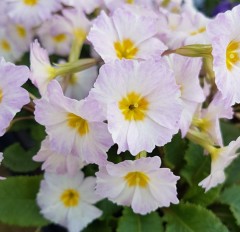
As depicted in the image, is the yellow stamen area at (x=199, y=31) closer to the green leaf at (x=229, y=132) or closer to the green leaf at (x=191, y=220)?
the green leaf at (x=229, y=132)

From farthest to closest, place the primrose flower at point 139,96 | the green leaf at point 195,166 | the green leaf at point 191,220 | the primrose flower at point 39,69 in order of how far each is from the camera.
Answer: the green leaf at point 195,166 → the green leaf at point 191,220 → the primrose flower at point 39,69 → the primrose flower at point 139,96

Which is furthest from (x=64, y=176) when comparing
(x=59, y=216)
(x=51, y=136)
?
(x=51, y=136)

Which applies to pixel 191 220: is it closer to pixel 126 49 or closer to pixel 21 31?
pixel 126 49

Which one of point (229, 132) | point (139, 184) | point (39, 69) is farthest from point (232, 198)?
point (39, 69)

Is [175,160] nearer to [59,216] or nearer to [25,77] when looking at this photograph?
[59,216]

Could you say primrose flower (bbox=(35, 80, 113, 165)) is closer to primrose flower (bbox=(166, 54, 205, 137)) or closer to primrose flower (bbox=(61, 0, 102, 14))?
primrose flower (bbox=(166, 54, 205, 137))

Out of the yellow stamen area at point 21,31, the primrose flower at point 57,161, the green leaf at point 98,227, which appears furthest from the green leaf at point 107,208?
the yellow stamen area at point 21,31
